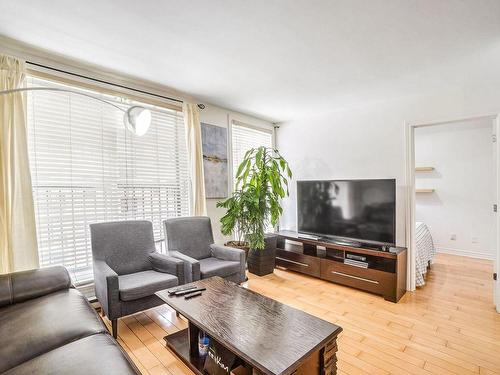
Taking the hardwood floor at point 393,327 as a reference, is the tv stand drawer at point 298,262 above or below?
above

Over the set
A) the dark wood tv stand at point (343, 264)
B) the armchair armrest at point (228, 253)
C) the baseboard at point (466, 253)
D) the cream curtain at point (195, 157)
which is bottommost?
the baseboard at point (466, 253)

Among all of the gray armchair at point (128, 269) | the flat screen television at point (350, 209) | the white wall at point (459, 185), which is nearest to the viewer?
the gray armchair at point (128, 269)

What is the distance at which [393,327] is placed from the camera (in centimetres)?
235

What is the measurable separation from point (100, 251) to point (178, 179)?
128 centimetres

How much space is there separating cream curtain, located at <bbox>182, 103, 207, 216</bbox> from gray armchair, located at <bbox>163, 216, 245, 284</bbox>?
0.25 meters

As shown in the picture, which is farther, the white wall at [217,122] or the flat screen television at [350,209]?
the white wall at [217,122]

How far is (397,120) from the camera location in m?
Answer: 3.37

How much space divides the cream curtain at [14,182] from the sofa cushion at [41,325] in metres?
0.56

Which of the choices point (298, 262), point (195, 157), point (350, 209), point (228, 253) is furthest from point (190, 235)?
point (350, 209)

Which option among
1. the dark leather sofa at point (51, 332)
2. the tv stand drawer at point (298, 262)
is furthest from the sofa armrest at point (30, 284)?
the tv stand drawer at point (298, 262)

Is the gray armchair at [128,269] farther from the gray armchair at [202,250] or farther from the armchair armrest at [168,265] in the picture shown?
the gray armchair at [202,250]

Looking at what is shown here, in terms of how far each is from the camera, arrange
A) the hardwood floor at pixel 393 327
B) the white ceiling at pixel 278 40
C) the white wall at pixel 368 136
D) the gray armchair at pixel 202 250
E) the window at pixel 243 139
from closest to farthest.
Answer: the white ceiling at pixel 278 40
the hardwood floor at pixel 393 327
the gray armchair at pixel 202 250
the white wall at pixel 368 136
the window at pixel 243 139

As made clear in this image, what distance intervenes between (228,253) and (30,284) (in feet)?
5.81

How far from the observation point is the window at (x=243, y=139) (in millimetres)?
4168
